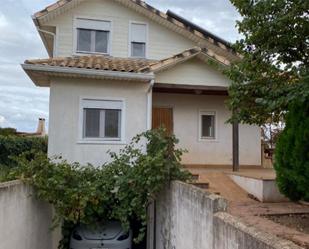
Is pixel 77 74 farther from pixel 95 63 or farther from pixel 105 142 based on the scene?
pixel 105 142

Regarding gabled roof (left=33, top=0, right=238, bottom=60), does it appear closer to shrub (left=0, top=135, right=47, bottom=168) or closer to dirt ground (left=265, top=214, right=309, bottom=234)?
shrub (left=0, top=135, right=47, bottom=168)

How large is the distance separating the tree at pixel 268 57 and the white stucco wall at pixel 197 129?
23.6ft

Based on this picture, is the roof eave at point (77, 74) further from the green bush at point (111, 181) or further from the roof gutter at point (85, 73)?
the green bush at point (111, 181)

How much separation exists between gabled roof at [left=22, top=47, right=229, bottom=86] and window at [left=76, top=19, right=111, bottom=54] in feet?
4.85

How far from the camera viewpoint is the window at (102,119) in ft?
42.3

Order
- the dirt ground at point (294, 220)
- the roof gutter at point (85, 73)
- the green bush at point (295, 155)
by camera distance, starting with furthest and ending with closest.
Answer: the roof gutter at point (85, 73) < the dirt ground at point (294, 220) < the green bush at point (295, 155)

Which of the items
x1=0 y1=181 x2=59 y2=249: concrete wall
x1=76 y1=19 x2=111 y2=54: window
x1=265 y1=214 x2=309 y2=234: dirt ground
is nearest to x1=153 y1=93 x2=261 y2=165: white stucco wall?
x1=76 y1=19 x2=111 y2=54: window

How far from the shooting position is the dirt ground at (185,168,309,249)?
273 inches

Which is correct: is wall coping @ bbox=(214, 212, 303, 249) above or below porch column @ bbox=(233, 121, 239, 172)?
below

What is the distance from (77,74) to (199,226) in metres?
7.54

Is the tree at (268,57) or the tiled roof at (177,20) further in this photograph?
the tiled roof at (177,20)

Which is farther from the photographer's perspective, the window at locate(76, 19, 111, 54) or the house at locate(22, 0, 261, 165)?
the window at locate(76, 19, 111, 54)

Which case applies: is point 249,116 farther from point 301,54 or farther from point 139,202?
point 139,202

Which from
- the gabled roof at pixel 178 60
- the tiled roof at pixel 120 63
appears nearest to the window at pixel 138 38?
the tiled roof at pixel 120 63
